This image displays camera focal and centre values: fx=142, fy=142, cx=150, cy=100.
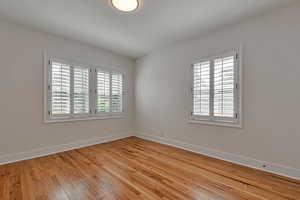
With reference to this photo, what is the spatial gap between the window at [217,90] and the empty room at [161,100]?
0.8 inches

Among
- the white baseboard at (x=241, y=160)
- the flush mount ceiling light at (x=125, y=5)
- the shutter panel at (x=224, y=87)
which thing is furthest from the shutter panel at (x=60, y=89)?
the shutter panel at (x=224, y=87)

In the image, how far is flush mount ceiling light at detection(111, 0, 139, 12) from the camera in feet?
6.64

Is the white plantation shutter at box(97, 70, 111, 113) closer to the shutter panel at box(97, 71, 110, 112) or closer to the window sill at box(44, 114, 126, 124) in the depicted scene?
the shutter panel at box(97, 71, 110, 112)

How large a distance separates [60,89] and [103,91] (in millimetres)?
1044

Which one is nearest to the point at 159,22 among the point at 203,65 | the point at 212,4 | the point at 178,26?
the point at 178,26

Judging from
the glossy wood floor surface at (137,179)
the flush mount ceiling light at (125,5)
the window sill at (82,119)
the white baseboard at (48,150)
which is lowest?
the glossy wood floor surface at (137,179)

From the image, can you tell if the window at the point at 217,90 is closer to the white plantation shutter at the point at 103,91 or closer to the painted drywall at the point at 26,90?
the white plantation shutter at the point at 103,91

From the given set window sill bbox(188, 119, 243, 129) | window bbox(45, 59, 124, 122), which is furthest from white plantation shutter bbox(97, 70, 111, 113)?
window sill bbox(188, 119, 243, 129)

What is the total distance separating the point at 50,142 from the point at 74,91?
4.01ft

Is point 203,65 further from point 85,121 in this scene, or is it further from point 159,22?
point 85,121

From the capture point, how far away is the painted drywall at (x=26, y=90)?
8.55 feet

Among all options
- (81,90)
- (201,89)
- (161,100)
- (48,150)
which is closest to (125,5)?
(201,89)

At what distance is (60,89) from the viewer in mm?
3186

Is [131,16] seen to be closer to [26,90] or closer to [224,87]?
[224,87]
